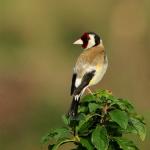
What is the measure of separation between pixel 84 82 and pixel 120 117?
2213 mm

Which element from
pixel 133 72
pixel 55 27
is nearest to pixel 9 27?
pixel 55 27

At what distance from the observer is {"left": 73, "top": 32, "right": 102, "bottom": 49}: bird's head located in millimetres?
6730

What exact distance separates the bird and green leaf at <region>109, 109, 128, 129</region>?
1611 millimetres

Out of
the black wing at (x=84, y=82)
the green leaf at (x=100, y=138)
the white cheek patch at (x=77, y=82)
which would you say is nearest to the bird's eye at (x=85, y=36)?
the black wing at (x=84, y=82)

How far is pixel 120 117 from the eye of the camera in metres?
4.16

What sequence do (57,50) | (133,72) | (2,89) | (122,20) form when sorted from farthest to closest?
(122,20) → (57,50) → (133,72) → (2,89)

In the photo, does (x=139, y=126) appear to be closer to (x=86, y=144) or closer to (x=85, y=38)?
(x=86, y=144)

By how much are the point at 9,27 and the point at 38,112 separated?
19.2 ft

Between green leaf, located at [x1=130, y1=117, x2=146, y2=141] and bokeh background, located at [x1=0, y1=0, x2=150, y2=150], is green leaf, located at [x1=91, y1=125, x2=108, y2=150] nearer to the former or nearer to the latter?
green leaf, located at [x1=130, y1=117, x2=146, y2=141]

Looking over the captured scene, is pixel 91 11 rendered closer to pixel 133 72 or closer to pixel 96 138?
pixel 133 72

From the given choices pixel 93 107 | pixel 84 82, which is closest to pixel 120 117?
pixel 93 107

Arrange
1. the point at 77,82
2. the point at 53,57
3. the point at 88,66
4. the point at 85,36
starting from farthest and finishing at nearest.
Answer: the point at 53,57 → the point at 85,36 → the point at 88,66 → the point at 77,82

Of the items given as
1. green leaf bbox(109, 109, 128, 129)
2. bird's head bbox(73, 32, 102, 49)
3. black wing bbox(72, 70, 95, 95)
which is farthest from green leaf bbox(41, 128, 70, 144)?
bird's head bbox(73, 32, 102, 49)

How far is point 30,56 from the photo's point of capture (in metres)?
17.2
